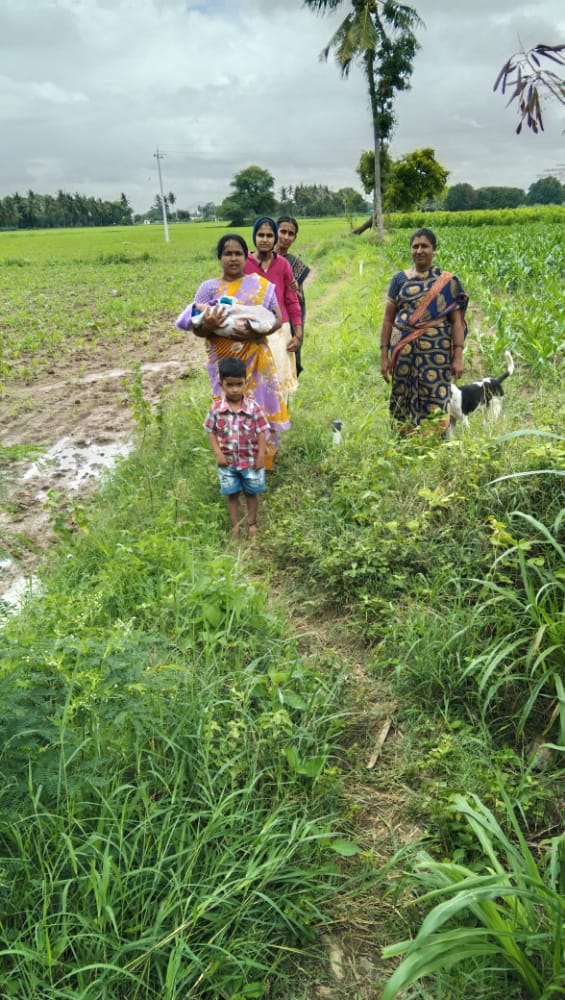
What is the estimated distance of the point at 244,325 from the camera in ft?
12.7

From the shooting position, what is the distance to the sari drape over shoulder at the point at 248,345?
405 centimetres

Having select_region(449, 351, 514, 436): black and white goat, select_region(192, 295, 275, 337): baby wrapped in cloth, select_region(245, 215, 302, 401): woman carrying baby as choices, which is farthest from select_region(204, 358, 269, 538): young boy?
select_region(449, 351, 514, 436): black and white goat

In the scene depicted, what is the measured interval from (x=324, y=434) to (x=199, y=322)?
1.36 m

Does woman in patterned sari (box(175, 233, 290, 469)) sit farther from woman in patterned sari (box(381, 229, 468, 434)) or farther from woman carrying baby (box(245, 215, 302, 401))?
woman in patterned sari (box(381, 229, 468, 434))

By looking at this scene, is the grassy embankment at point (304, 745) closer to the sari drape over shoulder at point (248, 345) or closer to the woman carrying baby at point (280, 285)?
the sari drape over shoulder at point (248, 345)

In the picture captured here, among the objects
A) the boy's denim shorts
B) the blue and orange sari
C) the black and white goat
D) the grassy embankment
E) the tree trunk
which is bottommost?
the grassy embankment

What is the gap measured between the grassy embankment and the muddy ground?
24.0 inches

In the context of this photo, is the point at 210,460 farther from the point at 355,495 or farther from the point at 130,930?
the point at 130,930

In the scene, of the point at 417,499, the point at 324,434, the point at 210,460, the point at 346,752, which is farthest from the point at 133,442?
the point at 346,752

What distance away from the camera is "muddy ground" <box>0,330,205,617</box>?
13.7 ft

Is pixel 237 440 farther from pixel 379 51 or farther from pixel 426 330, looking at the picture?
pixel 379 51

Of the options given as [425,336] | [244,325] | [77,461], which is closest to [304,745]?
[244,325]

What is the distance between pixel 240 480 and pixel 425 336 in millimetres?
1585

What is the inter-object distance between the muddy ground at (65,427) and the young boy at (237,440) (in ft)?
3.68
